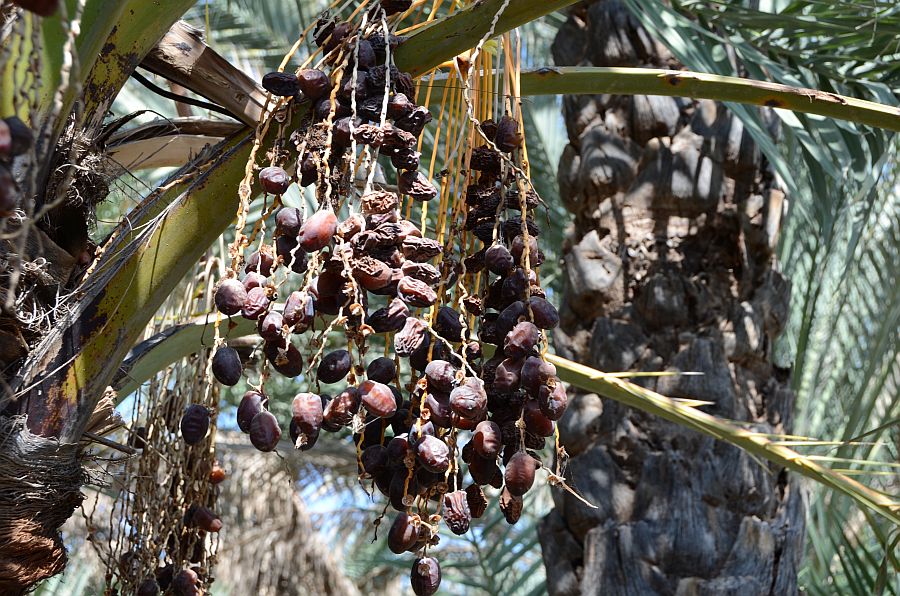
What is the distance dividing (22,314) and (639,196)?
1.21 metres

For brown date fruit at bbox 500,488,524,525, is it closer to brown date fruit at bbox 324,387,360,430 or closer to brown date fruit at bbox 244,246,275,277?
brown date fruit at bbox 324,387,360,430

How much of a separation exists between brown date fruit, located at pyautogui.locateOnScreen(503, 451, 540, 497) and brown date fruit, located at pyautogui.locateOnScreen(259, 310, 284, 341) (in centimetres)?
21

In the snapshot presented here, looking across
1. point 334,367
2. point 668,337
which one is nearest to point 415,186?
point 334,367

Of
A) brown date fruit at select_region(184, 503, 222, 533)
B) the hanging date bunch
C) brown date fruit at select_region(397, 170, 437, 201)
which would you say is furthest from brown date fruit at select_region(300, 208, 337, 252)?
brown date fruit at select_region(184, 503, 222, 533)

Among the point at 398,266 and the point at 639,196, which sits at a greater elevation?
the point at 639,196

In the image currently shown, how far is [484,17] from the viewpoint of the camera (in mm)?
867

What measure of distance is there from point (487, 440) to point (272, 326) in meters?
0.18

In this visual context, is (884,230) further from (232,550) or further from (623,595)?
(232,550)

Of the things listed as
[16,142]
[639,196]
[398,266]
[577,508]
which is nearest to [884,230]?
[639,196]

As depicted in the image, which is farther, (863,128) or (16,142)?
(863,128)

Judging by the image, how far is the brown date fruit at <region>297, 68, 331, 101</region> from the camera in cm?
82

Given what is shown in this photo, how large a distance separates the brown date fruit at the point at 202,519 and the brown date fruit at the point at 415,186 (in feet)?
2.01

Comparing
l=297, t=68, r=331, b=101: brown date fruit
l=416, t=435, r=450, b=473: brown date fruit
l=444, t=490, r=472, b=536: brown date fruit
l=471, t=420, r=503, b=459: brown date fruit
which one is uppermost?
l=297, t=68, r=331, b=101: brown date fruit

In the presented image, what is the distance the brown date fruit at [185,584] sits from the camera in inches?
45.0
